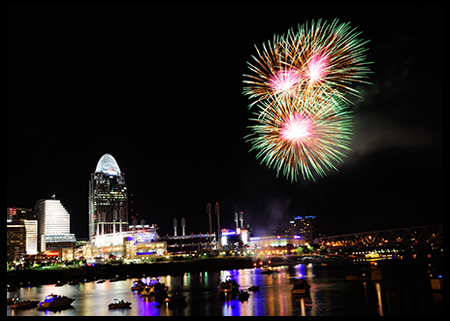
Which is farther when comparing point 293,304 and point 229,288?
point 229,288

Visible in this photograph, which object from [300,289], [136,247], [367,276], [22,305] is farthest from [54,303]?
[136,247]

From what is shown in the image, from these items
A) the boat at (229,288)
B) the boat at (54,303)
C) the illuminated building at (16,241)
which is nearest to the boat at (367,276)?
the boat at (229,288)

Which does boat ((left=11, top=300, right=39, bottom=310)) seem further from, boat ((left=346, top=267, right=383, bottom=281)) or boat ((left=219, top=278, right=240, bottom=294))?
boat ((left=346, top=267, right=383, bottom=281))

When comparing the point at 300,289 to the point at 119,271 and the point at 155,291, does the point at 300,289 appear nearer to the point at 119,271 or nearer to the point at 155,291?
the point at 155,291

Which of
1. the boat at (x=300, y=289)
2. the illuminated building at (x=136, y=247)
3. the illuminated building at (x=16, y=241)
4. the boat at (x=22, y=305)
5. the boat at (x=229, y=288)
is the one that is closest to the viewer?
the boat at (x=22, y=305)

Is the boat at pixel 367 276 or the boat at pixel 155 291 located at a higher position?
the boat at pixel 155 291

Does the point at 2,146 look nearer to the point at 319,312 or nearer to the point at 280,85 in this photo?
the point at 280,85

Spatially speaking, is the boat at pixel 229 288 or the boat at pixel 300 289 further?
the boat at pixel 229 288

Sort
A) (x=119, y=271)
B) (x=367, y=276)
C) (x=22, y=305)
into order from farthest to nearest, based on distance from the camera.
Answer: (x=119, y=271) < (x=367, y=276) < (x=22, y=305)

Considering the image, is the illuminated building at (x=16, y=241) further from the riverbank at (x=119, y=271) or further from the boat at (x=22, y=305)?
the boat at (x=22, y=305)
